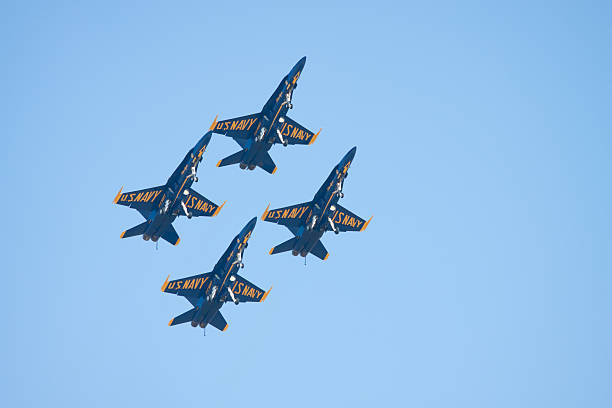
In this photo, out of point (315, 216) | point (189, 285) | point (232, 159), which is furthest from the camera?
point (232, 159)

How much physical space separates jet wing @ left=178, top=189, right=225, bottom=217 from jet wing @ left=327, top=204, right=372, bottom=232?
491 inches

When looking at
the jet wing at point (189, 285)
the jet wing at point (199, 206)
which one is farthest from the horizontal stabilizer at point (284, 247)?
the jet wing at point (189, 285)

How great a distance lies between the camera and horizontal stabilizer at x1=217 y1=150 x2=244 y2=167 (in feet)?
463

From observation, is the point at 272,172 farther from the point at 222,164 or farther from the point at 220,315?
the point at 220,315

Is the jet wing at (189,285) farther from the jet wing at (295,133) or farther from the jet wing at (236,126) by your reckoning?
the jet wing at (295,133)

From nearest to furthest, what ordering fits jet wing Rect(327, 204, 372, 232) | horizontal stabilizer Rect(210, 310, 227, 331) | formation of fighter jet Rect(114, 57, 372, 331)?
formation of fighter jet Rect(114, 57, 372, 331), horizontal stabilizer Rect(210, 310, 227, 331), jet wing Rect(327, 204, 372, 232)

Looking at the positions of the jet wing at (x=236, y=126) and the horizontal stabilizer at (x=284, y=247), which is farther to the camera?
the jet wing at (x=236, y=126)

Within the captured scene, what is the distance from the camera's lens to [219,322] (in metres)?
138

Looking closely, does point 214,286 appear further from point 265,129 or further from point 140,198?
point 265,129

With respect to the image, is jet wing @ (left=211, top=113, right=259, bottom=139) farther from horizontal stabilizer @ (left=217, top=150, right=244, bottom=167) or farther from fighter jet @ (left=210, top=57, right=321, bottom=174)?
horizontal stabilizer @ (left=217, top=150, right=244, bottom=167)

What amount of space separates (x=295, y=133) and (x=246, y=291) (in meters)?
19.1

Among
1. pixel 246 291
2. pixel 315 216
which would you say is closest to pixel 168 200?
pixel 246 291

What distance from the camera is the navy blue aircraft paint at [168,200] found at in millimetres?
132000

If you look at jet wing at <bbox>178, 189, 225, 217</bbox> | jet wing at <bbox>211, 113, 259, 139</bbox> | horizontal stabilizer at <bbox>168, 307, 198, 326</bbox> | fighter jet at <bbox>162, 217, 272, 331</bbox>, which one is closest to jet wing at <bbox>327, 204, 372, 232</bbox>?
fighter jet at <bbox>162, 217, 272, 331</bbox>
